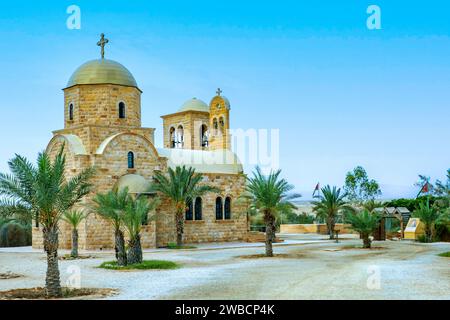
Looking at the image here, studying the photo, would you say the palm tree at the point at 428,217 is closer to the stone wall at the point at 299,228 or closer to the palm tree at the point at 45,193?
the stone wall at the point at 299,228

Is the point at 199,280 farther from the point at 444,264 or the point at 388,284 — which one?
the point at 444,264

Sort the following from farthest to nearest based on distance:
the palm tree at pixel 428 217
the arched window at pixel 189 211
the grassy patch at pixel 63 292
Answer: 1. the arched window at pixel 189 211
2. the palm tree at pixel 428 217
3. the grassy patch at pixel 63 292

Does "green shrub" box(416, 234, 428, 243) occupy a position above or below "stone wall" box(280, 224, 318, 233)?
above

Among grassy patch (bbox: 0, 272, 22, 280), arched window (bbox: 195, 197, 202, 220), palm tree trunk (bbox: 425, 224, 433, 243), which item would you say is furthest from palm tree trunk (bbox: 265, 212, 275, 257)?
palm tree trunk (bbox: 425, 224, 433, 243)

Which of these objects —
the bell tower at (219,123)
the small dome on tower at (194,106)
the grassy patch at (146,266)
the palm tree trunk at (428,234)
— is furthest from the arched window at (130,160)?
the palm tree trunk at (428,234)

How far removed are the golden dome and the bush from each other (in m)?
9.36

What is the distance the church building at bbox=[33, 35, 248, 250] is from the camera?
28.3 metres

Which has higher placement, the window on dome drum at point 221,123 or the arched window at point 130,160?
the window on dome drum at point 221,123

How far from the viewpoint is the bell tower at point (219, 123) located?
3644 centimetres

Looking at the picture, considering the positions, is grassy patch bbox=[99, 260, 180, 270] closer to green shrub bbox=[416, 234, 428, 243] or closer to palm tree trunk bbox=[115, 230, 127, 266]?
palm tree trunk bbox=[115, 230, 127, 266]

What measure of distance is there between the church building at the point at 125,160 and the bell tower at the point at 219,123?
3.22ft

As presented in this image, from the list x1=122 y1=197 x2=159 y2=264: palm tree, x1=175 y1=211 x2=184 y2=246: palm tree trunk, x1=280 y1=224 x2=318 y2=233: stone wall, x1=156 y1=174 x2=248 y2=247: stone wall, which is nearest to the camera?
x1=122 y1=197 x2=159 y2=264: palm tree
